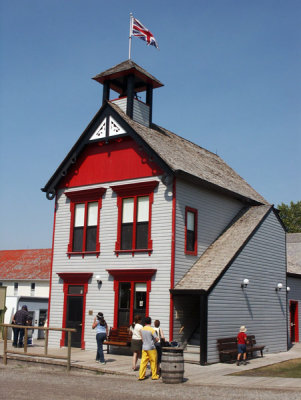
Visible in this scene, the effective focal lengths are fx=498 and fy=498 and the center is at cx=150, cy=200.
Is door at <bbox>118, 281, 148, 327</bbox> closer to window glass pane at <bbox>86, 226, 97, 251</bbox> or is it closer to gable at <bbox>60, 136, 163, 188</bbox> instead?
window glass pane at <bbox>86, 226, 97, 251</bbox>

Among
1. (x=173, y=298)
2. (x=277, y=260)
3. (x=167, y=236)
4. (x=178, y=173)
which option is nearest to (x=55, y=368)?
(x=173, y=298)

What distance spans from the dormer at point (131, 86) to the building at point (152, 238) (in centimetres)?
6

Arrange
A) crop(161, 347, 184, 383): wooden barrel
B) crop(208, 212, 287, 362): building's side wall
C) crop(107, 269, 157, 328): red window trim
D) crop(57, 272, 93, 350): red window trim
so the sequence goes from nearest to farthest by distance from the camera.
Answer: crop(161, 347, 184, 383): wooden barrel → crop(208, 212, 287, 362): building's side wall → crop(107, 269, 157, 328): red window trim → crop(57, 272, 93, 350): red window trim

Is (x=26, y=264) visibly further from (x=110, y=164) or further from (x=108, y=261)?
(x=108, y=261)

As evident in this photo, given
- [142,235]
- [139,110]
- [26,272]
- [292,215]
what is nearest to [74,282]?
[142,235]

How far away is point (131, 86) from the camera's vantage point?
2345cm

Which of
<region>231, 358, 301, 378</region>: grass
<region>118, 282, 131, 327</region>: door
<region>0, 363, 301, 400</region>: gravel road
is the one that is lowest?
<region>0, 363, 301, 400</region>: gravel road

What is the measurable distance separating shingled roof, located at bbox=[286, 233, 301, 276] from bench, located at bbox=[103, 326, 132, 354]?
515 inches

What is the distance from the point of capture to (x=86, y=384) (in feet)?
45.7

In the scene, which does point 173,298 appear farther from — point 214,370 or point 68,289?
point 68,289

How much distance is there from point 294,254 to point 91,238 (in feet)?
58.5

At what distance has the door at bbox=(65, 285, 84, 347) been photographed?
72.4ft

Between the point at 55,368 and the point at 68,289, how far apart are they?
6.08 metres

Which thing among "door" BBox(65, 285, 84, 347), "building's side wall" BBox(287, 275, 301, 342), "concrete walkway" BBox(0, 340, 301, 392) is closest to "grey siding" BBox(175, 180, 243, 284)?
"concrete walkway" BBox(0, 340, 301, 392)
